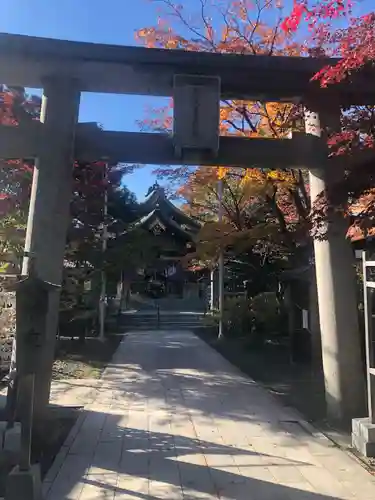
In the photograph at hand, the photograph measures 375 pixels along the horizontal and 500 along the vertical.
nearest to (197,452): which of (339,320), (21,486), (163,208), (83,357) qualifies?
(21,486)

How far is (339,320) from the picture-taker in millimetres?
6559

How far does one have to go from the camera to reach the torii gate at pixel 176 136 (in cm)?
614

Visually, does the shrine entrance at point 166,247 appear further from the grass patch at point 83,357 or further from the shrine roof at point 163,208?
the grass patch at point 83,357

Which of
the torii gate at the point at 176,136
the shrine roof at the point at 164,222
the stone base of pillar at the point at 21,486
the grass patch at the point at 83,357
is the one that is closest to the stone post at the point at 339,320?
the torii gate at the point at 176,136

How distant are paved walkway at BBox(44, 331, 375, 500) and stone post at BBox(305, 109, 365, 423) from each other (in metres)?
0.66

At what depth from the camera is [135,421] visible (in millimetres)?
6918

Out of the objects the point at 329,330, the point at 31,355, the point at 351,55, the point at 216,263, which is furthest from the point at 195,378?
the point at 216,263

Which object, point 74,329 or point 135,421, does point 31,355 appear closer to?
point 135,421

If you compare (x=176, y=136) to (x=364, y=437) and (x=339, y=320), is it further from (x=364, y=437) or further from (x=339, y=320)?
(x=364, y=437)

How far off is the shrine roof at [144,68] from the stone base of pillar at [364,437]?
12.4 feet

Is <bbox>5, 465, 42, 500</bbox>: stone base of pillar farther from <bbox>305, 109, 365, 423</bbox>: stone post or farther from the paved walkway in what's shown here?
<bbox>305, 109, 365, 423</bbox>: stone post

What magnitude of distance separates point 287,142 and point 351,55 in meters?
1.72

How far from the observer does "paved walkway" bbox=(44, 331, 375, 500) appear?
4.46 metres

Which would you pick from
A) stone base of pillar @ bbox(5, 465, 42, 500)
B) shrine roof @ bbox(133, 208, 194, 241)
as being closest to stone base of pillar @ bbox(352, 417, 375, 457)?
stone base of pillar @ bbox(5, 465, 42, 500)
